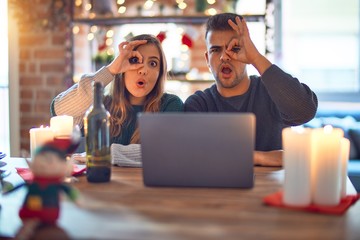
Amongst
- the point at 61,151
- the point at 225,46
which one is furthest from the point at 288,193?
the point at 225,46

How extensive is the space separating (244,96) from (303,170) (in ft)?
3.56

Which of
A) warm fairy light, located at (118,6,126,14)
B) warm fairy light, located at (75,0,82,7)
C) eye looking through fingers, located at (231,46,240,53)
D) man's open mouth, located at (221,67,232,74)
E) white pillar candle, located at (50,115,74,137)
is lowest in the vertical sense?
white pillar candle, located at (50,115,74,137)

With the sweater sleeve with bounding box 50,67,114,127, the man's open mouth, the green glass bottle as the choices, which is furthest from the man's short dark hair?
the green glass bottle

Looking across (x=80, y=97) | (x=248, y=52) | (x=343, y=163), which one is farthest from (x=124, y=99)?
(x=343, y=163)

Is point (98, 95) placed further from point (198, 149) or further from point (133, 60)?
point (133, 60)

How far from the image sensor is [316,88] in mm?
4469

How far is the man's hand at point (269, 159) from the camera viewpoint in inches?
72.5

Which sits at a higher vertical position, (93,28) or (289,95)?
(93,28)

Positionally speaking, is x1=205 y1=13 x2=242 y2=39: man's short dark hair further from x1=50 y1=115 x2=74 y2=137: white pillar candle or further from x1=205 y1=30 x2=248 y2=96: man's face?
x1=50 y1=115 x2=74 y2=137: white pillar candle

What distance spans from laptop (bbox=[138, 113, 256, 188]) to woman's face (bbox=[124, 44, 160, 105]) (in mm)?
814

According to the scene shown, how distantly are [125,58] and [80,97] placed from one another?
0.76 feet

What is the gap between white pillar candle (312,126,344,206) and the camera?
1.25 metres

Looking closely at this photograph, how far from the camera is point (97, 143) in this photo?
1.58 m

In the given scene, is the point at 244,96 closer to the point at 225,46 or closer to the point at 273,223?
the point at 225,46
